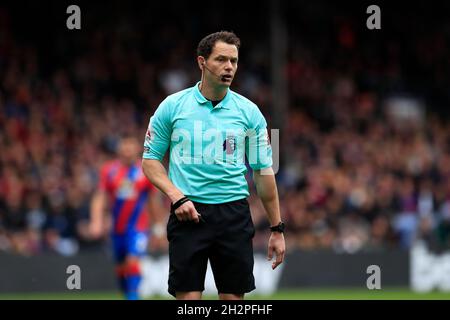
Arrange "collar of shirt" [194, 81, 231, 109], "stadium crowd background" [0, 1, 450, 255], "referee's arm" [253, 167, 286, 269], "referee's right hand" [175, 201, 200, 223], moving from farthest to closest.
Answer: "stadium crowd background" [0, 1, 450, 255] < "referee's arm" [253, 167, 286, 269] < "collar of shirt" [194, 81, 231, 109] < "referee's right hand" [175, 201, 200, 223]

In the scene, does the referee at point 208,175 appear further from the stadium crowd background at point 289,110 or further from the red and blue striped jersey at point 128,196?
the stadium crowd background at point 289,110

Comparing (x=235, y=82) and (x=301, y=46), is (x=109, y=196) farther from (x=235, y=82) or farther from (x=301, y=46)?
(x=301, y=46)

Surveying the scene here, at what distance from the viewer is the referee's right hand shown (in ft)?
25.1

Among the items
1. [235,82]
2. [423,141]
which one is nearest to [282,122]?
[235,82]

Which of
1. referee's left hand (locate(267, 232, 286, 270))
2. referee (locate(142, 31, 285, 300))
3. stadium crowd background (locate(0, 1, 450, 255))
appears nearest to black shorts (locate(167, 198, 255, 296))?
referee (locate(142, 31, 285, 300))

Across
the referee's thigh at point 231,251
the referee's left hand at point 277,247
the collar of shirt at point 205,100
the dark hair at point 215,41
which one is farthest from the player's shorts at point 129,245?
the dark hair at point 215,41

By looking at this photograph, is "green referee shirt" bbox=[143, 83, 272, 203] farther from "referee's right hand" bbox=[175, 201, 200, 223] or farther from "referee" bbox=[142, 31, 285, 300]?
"referee's right hand" bbox=[175, 201, 200, 223]

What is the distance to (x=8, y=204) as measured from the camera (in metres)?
17.8

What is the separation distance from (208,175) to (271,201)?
0.58 meters

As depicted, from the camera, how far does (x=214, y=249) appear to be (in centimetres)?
786

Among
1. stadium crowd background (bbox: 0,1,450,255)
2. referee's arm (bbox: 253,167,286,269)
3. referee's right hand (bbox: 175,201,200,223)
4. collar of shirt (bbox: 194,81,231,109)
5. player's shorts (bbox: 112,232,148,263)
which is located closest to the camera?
referee's right hand (bbox: 175,201,200,223)

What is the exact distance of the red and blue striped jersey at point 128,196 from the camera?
13.1m

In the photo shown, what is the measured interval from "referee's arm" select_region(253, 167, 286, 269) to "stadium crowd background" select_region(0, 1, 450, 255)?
9736 millimetres

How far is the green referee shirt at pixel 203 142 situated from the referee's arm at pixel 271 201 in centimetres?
18
